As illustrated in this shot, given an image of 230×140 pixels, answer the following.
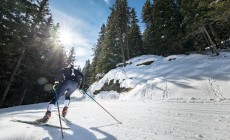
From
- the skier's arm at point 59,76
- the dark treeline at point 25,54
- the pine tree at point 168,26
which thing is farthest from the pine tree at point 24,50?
the pine tree at point 168,26

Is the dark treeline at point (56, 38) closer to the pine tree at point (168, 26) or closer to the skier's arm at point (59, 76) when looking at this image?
the pine tree at point (168, 26)

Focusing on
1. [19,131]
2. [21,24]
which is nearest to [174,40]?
[21,24]

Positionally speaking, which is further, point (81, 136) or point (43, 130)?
point (43, 130)

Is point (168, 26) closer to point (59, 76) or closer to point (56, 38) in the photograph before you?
point (56, 38)

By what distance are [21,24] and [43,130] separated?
11658mm

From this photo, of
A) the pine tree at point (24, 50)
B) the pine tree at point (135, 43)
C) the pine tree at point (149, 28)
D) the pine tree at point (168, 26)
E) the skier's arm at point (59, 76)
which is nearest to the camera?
the skier's arm at point (59, 76)

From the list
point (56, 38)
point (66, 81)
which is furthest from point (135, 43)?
point (66, 81)

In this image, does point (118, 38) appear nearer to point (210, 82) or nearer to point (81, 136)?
point (210, 82)

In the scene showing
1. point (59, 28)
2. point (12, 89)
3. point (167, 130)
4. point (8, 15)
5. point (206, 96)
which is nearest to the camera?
point (167, 130)

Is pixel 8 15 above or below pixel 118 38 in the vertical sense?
Answer: below

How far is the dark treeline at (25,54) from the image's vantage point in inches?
559

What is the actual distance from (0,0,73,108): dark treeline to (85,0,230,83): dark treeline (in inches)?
488

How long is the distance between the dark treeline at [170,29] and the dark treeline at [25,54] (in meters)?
12.4

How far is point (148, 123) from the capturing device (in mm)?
5949
